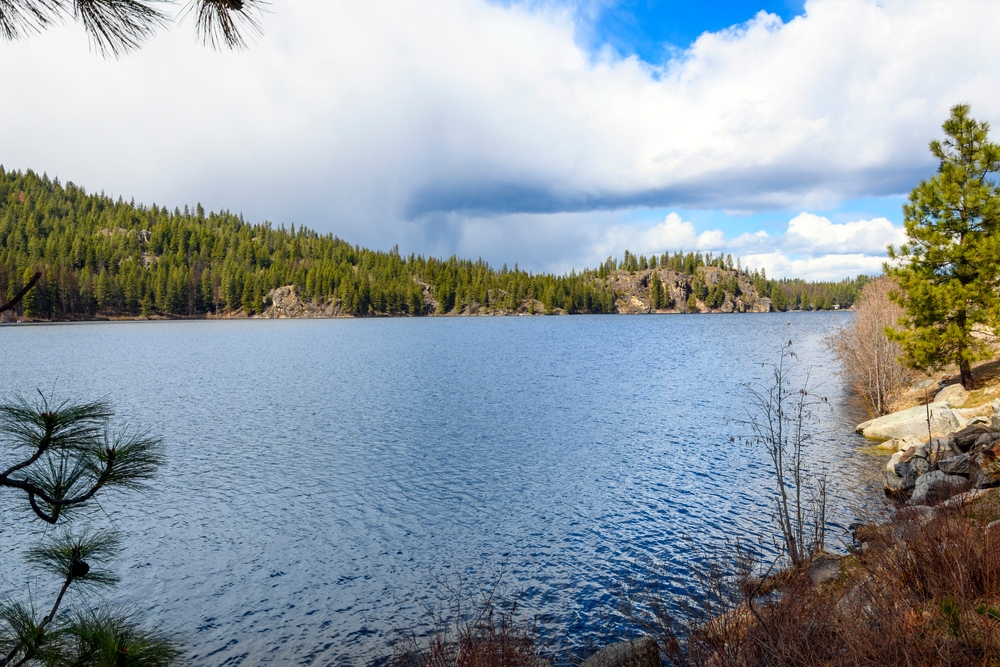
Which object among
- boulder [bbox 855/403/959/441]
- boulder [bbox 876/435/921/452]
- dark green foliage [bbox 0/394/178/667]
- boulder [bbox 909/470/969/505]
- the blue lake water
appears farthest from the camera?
boulder [bbox 876/435/921/452]

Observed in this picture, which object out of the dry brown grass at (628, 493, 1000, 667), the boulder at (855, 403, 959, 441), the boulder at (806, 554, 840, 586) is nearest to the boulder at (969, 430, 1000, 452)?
the boulder at (855, 403, 959, 441)

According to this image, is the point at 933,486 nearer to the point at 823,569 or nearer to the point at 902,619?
the point at 823,569

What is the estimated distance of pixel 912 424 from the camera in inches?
918

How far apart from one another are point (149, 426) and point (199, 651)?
21.9 metres

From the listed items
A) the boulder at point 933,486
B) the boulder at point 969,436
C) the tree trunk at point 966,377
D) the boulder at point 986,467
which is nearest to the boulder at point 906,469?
the boulder at point 969,436

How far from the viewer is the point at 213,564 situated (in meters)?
14.5

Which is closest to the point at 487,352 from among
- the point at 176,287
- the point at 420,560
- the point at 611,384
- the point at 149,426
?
the point at 611,384

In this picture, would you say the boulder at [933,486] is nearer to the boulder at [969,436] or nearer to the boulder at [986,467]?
the boulder at [986,467]

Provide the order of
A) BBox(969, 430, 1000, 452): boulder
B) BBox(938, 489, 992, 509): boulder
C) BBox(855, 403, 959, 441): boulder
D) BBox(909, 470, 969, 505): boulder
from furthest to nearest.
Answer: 1. BBox(855, 403, 959, 441): boulder
2. BBox(969, 430, 1000, 452): boulder
3. BBox(909, 470, 969, 505): boulder
4. BBox(938, 489, 992, 509): boulder

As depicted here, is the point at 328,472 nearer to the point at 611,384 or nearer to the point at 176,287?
the point at 611,384

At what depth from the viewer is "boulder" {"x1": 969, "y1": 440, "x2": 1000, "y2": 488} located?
13.8m

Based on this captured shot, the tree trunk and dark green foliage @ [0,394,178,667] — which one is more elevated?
dark green foliage @ [0,394,178,667]

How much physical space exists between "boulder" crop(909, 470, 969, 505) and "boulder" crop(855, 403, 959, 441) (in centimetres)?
611

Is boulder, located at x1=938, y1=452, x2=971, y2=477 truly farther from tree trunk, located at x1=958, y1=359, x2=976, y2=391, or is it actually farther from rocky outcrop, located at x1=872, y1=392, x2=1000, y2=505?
tree trunk, located at x1=958, y1=359, x2=976, y2=391
